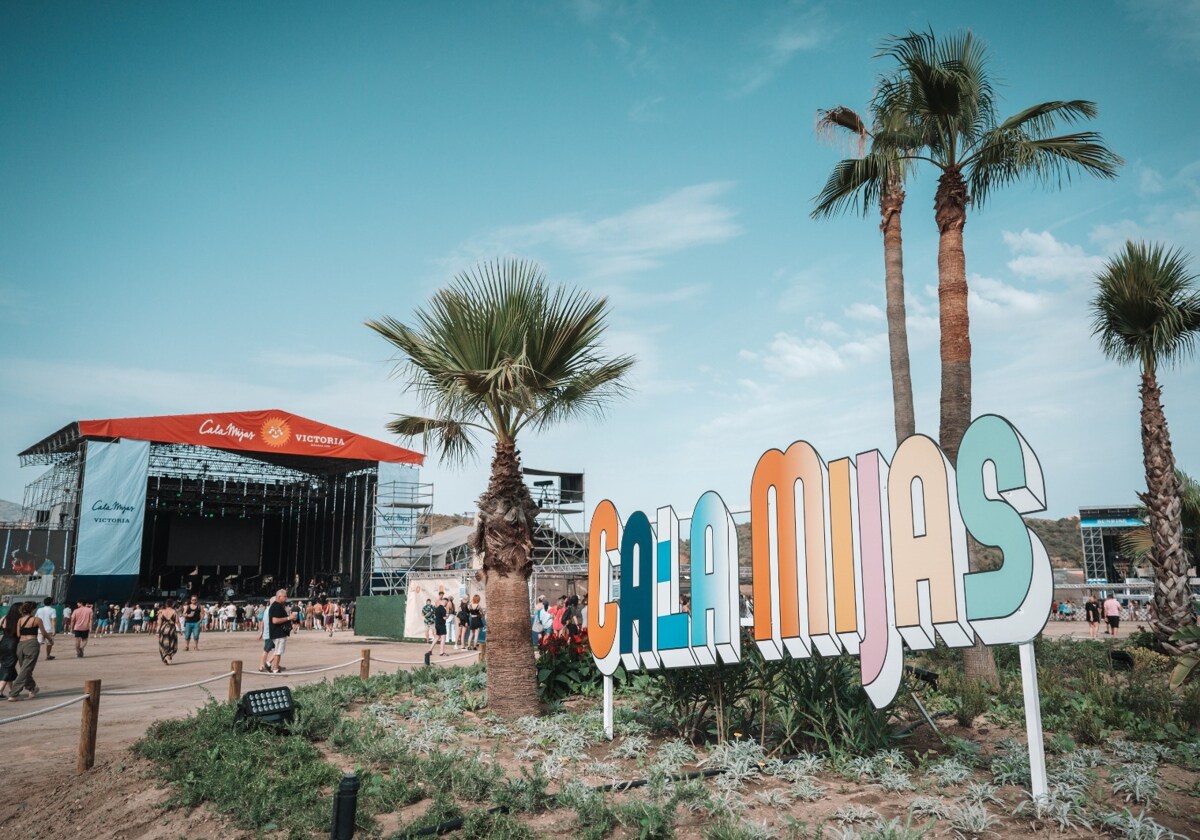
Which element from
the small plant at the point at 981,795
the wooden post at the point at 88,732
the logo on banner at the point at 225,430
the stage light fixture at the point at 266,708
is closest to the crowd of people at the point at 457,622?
the stage light fixture at the point at 266,708

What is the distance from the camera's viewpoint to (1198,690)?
7598mm

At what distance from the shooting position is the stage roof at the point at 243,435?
3177 centimetres

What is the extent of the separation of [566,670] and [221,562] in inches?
1634

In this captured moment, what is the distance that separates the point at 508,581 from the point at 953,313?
6.95m

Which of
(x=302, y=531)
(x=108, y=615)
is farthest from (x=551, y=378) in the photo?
(x=302, y=531)

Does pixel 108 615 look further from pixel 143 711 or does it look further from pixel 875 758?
pixel 875 758

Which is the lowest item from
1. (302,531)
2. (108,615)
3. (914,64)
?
(108,615)

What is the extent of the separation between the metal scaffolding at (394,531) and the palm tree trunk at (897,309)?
27957mm

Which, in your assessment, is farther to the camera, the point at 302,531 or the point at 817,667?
the point at 302,531

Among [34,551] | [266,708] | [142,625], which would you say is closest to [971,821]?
[266,708]

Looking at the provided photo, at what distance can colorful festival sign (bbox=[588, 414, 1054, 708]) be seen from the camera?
550 centimetres

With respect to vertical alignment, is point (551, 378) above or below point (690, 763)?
above

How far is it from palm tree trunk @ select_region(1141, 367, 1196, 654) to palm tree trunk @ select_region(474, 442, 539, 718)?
11012 mm

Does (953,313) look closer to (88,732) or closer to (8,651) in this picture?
(88,732)
